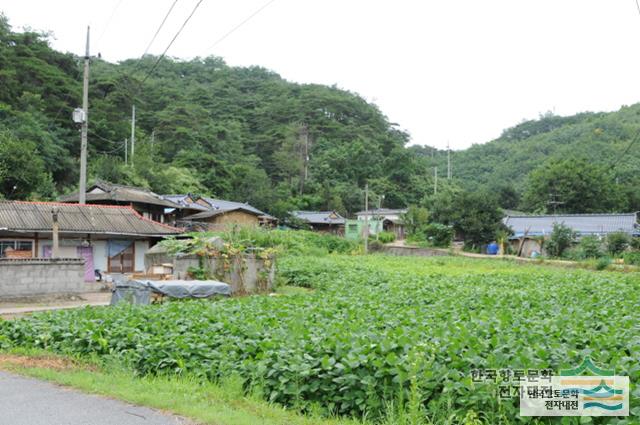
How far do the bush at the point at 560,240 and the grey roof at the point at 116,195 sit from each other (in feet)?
89.0

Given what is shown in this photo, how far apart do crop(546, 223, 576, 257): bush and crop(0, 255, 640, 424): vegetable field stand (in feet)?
81.8

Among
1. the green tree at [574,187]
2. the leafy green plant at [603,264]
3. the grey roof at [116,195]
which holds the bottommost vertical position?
the leafy green plant at [603,264]

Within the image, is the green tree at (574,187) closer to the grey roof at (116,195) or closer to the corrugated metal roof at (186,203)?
the corrugated metal roof at (186,203)

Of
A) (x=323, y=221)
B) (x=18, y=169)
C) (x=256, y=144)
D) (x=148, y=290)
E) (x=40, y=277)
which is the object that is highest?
(x=256, y=144)

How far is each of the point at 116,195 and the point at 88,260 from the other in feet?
32.5

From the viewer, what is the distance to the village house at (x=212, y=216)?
A: 39.1m

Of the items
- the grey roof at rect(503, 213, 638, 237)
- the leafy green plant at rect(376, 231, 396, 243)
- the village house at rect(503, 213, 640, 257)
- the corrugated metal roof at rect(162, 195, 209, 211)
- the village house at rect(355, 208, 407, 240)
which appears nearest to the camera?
the corrugated metal roof at rect(162, 195, 209, 211)

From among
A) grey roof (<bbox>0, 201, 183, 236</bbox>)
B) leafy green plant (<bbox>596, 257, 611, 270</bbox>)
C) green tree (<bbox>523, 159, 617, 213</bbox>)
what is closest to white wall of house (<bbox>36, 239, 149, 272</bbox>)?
grey roof (<bbox>0, 201, 183, 236</bbox>)

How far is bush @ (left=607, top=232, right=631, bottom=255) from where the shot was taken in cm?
3419

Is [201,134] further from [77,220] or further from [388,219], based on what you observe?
[77,220]

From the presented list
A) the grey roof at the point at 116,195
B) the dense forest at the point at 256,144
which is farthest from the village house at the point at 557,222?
the grey roof at the point at 116,195

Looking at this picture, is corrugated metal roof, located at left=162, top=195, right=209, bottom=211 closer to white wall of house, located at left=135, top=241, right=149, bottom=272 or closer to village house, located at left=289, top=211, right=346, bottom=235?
village house, located at left=289, top=211, right=346, bottom=235

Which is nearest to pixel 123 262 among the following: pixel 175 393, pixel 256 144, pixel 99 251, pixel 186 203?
pixel 99 251

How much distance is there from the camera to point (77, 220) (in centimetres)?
2266
